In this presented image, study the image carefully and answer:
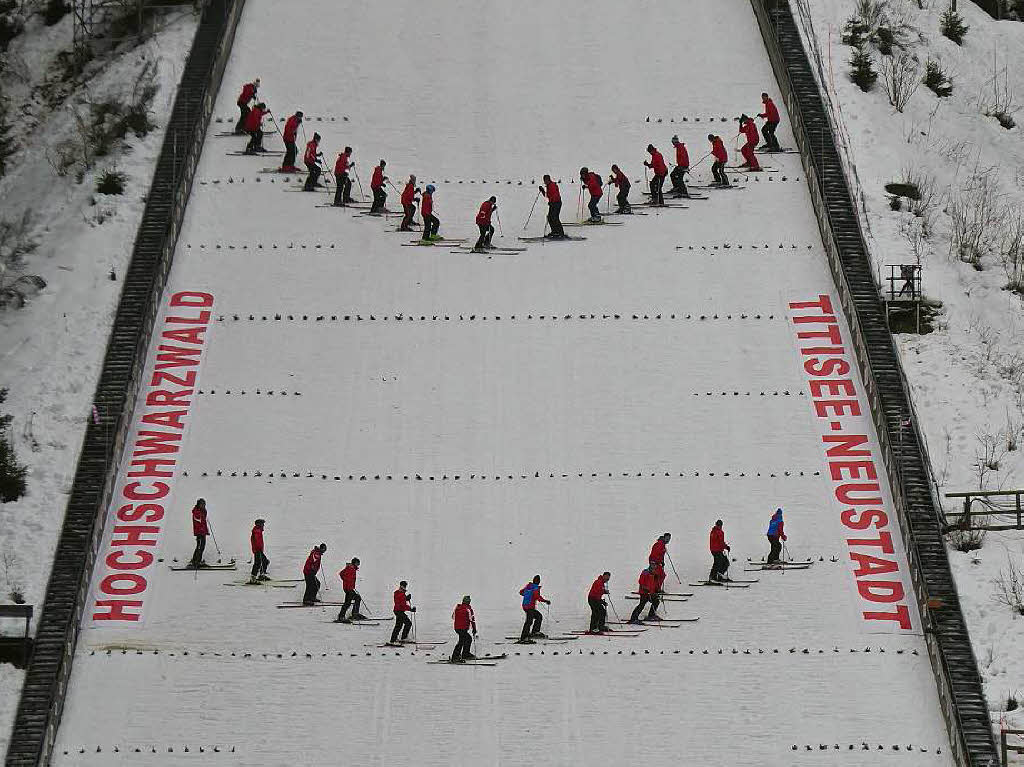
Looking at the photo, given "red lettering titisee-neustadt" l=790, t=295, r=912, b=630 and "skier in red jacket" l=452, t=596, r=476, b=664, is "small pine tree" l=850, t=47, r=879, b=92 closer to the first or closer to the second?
"red lettering titisee-neustadt" l=790, t=295, r=912, b=630

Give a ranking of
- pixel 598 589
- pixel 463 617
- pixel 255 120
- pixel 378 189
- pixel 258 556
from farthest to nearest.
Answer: pixel 255 120, pixel 378 189, pixel 258 556, pixel 598 589, pixel 463 617

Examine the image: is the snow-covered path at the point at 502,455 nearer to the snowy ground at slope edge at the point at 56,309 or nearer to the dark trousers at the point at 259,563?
the dark trousers at the point at 259,563

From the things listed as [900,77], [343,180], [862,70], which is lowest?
[343,180]

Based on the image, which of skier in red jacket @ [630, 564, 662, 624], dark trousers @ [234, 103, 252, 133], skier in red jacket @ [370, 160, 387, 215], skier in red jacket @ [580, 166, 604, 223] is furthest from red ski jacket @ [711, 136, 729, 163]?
skier in red jacket @ [630, 564, 662, 624]

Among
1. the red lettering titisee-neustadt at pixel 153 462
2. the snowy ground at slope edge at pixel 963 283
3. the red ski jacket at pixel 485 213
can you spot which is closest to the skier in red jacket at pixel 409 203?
the red ski jacket at pixel 485 213

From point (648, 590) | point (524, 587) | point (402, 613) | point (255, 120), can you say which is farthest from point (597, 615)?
point (255, 120)

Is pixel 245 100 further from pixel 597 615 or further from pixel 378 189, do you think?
pixel 597 615
